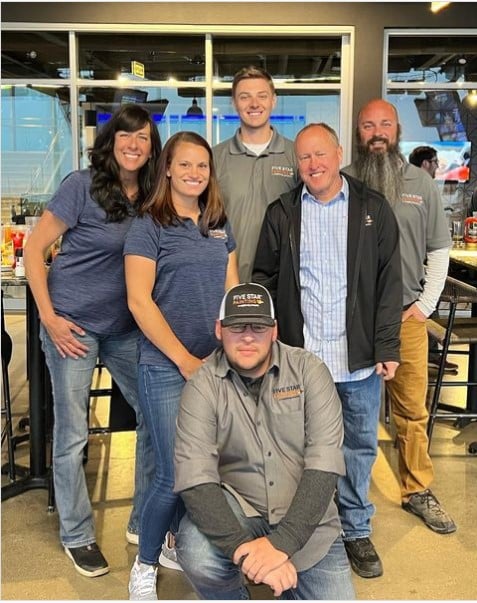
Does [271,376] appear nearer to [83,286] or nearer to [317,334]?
[317,334]

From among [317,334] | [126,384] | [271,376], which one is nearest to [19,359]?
[126,384]

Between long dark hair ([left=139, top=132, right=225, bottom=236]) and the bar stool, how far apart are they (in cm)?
177

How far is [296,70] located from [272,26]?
734 millimetres

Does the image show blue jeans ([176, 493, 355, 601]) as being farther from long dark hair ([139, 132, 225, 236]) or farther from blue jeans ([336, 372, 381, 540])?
long dark hair ([139, 132, 225, 236])

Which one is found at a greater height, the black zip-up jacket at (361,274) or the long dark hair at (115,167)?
the long dark hair at (115,167)

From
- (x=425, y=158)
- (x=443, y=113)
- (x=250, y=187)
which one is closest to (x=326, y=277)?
(x=250, y=187)

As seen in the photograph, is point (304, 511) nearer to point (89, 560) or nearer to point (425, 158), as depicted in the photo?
point (89, 560)

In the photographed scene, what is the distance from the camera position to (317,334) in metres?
2.62

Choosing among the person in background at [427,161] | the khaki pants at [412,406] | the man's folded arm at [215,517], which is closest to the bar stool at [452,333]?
the khaki pants at [412,406]

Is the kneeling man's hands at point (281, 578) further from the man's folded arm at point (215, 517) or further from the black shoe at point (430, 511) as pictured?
the black shoe at point (430, 511)

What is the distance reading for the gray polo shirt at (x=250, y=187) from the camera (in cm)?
284

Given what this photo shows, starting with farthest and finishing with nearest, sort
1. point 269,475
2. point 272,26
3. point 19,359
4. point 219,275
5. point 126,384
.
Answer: point 272,26, point 19,359, point 126,384, point 219,275, point 269,475

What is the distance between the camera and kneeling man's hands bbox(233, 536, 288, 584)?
70.6 inches

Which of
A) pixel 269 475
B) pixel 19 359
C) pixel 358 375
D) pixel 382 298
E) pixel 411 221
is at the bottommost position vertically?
pixel 19 359
